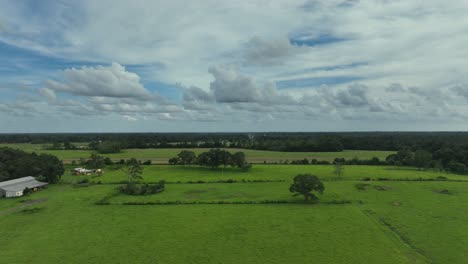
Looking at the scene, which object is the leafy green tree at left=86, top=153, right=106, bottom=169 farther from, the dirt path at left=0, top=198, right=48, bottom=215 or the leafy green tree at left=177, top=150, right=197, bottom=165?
the dirt path at left=0, top=198, right=48, bottom=215

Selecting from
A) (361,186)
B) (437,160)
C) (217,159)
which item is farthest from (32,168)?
(437,160)

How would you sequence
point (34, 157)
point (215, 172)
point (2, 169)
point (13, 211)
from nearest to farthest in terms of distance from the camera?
1. point (13, 211)
2. point (2, 169)
3. point (34, 157)
4. point (215, 172)

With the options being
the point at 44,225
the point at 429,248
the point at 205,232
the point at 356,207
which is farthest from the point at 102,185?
the point at 429,248

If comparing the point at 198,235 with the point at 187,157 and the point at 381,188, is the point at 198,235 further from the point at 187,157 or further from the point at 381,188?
the point at 187,157

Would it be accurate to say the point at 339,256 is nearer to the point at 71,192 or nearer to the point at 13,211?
the point at 13,211

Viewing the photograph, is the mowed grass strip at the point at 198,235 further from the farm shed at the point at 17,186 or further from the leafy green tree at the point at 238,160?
the leafy green tree at the point at 238,160

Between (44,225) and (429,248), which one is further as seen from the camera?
(44,225)
